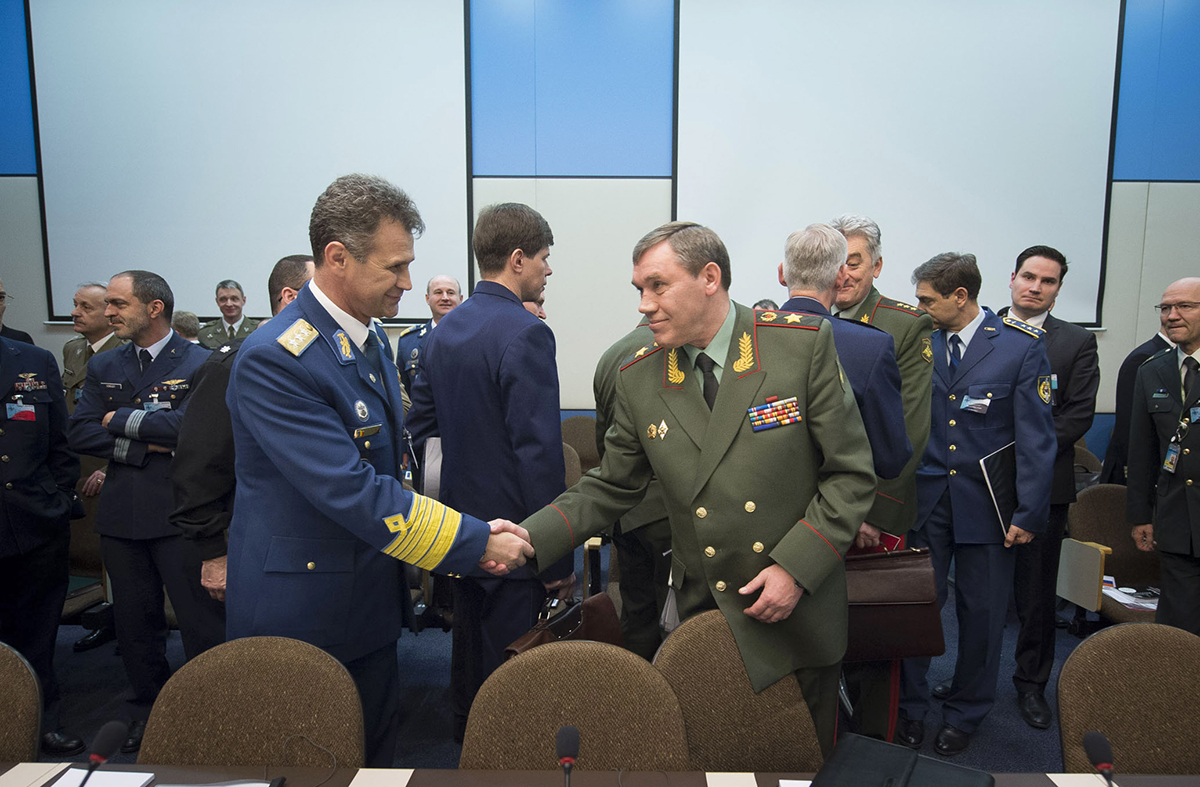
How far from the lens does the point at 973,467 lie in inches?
106

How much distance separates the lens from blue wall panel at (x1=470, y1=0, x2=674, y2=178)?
5246mm

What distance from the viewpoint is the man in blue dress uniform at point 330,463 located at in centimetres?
151

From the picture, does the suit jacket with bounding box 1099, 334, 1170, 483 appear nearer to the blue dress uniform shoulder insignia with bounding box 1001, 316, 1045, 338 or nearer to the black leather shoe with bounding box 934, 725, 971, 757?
the blue dress uniform shoulder insignia with bounding box 1001, 316, 1045, 338

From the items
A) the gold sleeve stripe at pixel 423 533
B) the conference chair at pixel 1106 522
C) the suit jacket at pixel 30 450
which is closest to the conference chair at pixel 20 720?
the gold sleeve stripe at pixel 423 533

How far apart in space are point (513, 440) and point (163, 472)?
1.56 meters

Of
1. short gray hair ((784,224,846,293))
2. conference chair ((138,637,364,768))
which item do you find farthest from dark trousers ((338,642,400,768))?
short gray hair ((784,224,846,293))

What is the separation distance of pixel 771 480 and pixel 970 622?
1.63 m

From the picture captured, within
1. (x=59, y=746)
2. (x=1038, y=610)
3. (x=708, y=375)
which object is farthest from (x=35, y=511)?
(x=1038, y=610)

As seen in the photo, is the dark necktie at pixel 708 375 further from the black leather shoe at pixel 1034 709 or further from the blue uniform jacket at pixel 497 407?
the black leather shoe at pixel 1034 709

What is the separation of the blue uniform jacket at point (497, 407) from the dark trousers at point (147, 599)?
1.21m

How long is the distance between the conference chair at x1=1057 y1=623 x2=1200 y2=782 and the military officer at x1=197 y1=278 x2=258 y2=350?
5342mm

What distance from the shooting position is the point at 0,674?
58.1 inches

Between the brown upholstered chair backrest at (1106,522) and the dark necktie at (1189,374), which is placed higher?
the dark necktie at (1189,374)

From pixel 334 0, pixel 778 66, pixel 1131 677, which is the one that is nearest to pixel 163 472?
pixel 1131 677
